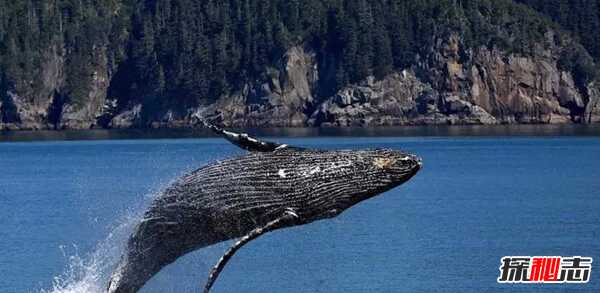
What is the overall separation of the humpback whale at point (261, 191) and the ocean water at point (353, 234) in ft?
2.88

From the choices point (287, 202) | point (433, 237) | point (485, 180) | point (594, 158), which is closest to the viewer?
point (287, 202)

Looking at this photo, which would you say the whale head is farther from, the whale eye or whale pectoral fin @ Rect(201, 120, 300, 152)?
whale pectoral fin @ Rect(201, 120, 300, 152)

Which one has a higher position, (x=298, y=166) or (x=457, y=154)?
(x=298, y=166)

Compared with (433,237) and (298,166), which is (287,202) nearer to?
(298,166)

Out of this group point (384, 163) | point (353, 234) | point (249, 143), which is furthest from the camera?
point (353, 234)

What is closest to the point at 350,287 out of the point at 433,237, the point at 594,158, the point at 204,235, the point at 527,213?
the point at 433,237

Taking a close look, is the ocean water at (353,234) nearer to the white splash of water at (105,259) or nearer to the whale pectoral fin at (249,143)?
the white splash of water at (105,259)

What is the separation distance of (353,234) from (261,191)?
31.9 meters

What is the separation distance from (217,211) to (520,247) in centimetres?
3077

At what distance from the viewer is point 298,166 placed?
16.7 metres

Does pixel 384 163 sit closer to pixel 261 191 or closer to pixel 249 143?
pixel 261 191

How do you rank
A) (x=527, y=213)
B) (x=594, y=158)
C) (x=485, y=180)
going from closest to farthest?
(x=527, y=213) < (x=485, y=180) < (x=594, y=158)

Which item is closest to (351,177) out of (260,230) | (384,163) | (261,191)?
(384,163)

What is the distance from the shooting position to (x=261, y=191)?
16.8 meters
